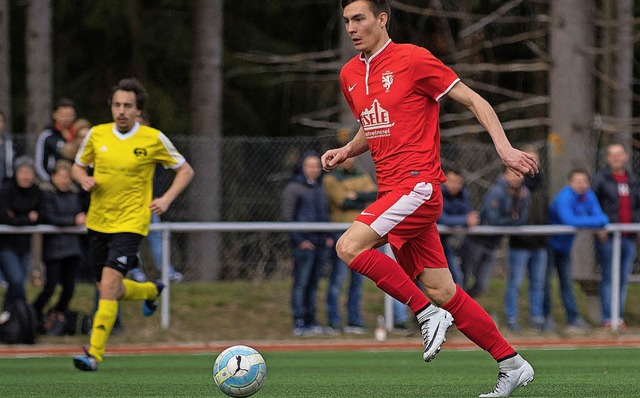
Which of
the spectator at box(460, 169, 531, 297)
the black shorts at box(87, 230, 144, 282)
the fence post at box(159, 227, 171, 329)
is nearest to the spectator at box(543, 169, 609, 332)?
the spectator at box(460, 169, 531, 297)

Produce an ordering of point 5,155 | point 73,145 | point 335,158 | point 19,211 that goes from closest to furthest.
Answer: point 335,158 → point 19,211 → point 73,145 → point 5,155

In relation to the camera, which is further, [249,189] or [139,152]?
[249,189]

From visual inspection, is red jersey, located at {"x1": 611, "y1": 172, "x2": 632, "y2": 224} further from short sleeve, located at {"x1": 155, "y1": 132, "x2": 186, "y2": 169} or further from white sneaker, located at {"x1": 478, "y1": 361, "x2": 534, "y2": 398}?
white sneaker, located at {"x1": 478, "y1": 361, "x2": 534, "y2": 398}

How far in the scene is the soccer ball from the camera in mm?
7371

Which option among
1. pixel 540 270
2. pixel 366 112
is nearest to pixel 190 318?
pixel 540 270

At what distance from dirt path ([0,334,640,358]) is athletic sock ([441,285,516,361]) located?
5.81 meters

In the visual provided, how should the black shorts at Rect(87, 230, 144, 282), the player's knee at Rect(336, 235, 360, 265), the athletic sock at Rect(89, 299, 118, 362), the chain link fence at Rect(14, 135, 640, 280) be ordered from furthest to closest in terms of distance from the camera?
the chain link fence at Rect(14, 135, 640, 280)
the black shorts at Rect(87, 230, 144, 282)
the athletic sock at Rect(89, 299, 118, 362)
the player's knee at Rect(336, 235, 360, 265)

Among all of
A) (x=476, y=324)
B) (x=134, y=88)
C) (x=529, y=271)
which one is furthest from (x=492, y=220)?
(x=476, y=324)

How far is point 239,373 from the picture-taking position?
7379 mm

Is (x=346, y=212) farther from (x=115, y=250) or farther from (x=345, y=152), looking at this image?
(x=345, y=152)

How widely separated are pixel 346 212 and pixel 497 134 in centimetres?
833

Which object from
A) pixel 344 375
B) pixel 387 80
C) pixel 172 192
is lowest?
pixel 344 375

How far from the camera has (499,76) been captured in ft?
91.7

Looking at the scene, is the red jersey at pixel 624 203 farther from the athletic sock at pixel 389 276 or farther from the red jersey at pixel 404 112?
the athletic sock at pixel 389 276
